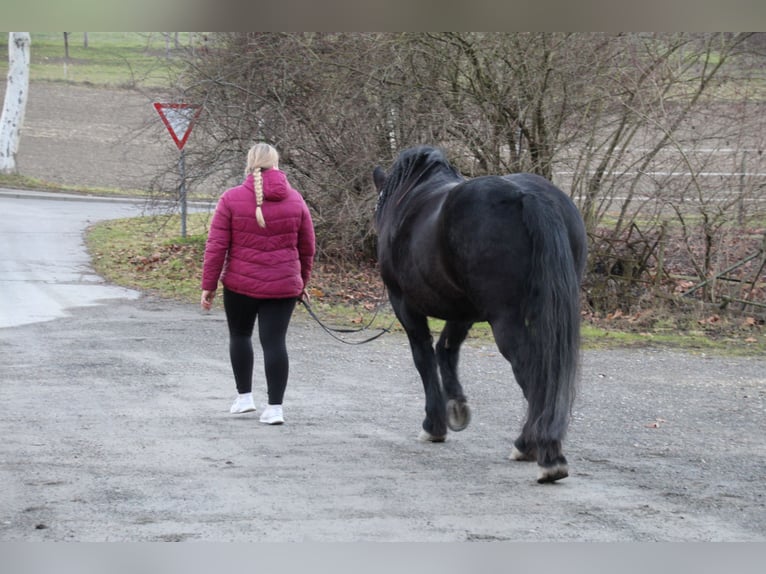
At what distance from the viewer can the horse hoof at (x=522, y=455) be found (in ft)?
19.1

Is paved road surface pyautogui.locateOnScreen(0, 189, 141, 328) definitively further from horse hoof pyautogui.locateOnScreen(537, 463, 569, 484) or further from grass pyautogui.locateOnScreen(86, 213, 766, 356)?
horse hoof pyautogui.locateOnScreen(537, 463, 569, 484)

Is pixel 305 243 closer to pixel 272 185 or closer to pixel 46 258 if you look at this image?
pixel 272 185

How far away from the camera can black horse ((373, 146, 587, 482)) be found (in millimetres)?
5199

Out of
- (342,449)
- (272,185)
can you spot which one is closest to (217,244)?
(272,185)

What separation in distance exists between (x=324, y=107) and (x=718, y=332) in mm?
5582

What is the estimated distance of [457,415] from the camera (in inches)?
254

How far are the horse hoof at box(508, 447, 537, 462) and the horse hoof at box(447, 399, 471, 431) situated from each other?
24.9 inches

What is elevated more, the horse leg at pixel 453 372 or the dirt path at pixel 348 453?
the horse leg at pixel 453 372

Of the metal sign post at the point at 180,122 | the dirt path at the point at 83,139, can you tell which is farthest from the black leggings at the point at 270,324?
the dirt path at the point at 83,139

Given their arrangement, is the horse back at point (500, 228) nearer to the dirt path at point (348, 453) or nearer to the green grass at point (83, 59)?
the dirt path at point (348, 453)

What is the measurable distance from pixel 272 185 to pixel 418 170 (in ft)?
3.18

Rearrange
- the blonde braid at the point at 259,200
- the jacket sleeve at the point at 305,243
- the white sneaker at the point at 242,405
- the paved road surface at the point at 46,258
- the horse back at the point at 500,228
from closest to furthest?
the horse back at the point at 500,228, the blonde braid at the point at 259,200, the jacket sleeve at the point at 305,243, the white sneaker at the point at 242,405, the paved road surface at the point at 46,258

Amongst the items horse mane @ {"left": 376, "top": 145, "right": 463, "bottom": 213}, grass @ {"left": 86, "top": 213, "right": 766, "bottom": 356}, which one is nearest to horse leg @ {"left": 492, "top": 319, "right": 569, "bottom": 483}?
horse mane @ {"left": 376, "top": 145, "right": 463, "bottom": 213}

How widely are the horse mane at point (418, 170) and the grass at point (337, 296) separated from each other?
4161 mm
